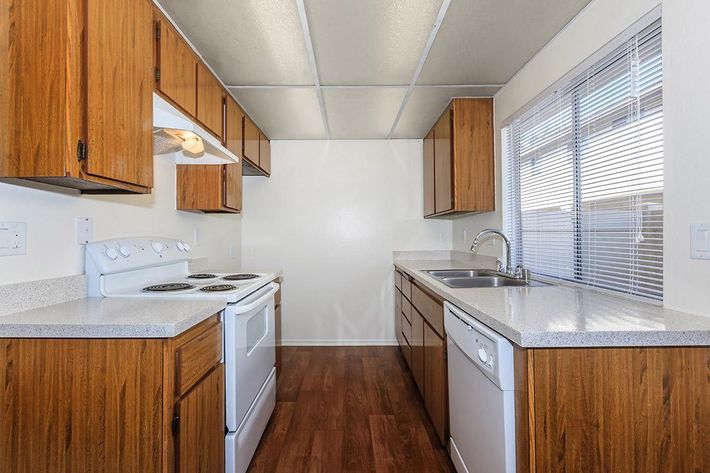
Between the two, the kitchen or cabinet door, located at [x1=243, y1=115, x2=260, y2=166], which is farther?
cabinet door, located at [x1=243, y1=115, x2=260, y2=166]

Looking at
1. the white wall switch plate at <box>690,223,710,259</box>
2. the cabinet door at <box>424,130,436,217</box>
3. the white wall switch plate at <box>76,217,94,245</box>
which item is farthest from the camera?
the cabinet door at <box>424,130,436,217</box>

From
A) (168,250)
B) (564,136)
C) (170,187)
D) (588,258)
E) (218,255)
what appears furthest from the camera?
(218,255)

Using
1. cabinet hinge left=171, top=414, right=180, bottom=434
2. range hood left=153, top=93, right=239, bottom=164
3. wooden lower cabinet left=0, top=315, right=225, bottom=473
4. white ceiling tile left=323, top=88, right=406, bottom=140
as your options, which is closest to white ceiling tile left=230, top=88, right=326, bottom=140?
white ceiling tile left=323, top=88, right=406, bottom=140

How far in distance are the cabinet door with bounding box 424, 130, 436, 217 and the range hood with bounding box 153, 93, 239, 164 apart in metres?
1.84

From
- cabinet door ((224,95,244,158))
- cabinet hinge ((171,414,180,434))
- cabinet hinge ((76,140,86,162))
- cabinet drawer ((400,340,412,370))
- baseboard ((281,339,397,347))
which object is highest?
cabinet door ((224,95,244,158))

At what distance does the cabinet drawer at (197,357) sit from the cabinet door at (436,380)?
3.49 ft

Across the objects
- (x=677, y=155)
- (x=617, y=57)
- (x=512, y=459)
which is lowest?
(x=512, y=459)

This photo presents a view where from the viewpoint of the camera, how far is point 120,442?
103 centimetres

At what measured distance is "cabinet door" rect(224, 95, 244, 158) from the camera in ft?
7.71

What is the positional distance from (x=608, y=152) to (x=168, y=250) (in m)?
2.28

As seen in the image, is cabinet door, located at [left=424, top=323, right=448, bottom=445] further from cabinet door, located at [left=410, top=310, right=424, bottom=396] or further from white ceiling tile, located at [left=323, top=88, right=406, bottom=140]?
white ceiling tile, located at [left=323, top=88, right=406, bottom=140]

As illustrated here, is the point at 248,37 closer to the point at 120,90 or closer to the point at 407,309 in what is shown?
the point at 120,90

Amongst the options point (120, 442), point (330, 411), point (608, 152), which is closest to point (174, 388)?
point (120, 442)

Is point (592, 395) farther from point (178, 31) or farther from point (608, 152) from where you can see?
point (178, 31)
